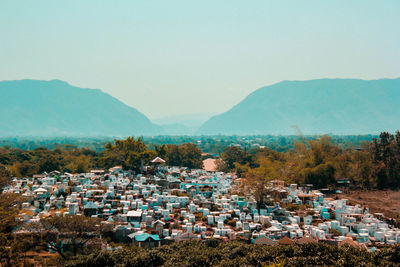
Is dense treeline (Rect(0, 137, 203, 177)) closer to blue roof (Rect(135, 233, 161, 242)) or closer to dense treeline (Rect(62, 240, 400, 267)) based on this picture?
blue roof (Rect(135, 233, 161, 242))

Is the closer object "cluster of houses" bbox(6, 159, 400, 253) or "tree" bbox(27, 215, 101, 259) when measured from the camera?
"tree" bbox(27, 215, 101, 259)

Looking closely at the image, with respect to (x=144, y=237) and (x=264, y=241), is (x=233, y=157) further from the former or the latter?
(x=144, y=237)

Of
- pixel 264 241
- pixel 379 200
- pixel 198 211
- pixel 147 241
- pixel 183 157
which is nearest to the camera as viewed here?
pixel 264 241

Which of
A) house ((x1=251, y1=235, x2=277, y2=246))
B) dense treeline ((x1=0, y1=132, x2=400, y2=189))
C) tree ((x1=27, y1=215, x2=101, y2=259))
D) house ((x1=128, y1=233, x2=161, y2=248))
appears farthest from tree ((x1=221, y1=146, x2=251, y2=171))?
tree ((x1=27, y1=215, x2=101, y2=259))

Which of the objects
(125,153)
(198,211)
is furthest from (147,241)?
(125,153)

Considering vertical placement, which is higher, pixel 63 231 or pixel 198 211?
pixel 63 231

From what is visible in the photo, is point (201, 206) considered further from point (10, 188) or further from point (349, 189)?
point (349, 189)

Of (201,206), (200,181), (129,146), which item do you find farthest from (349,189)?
(129,146)
